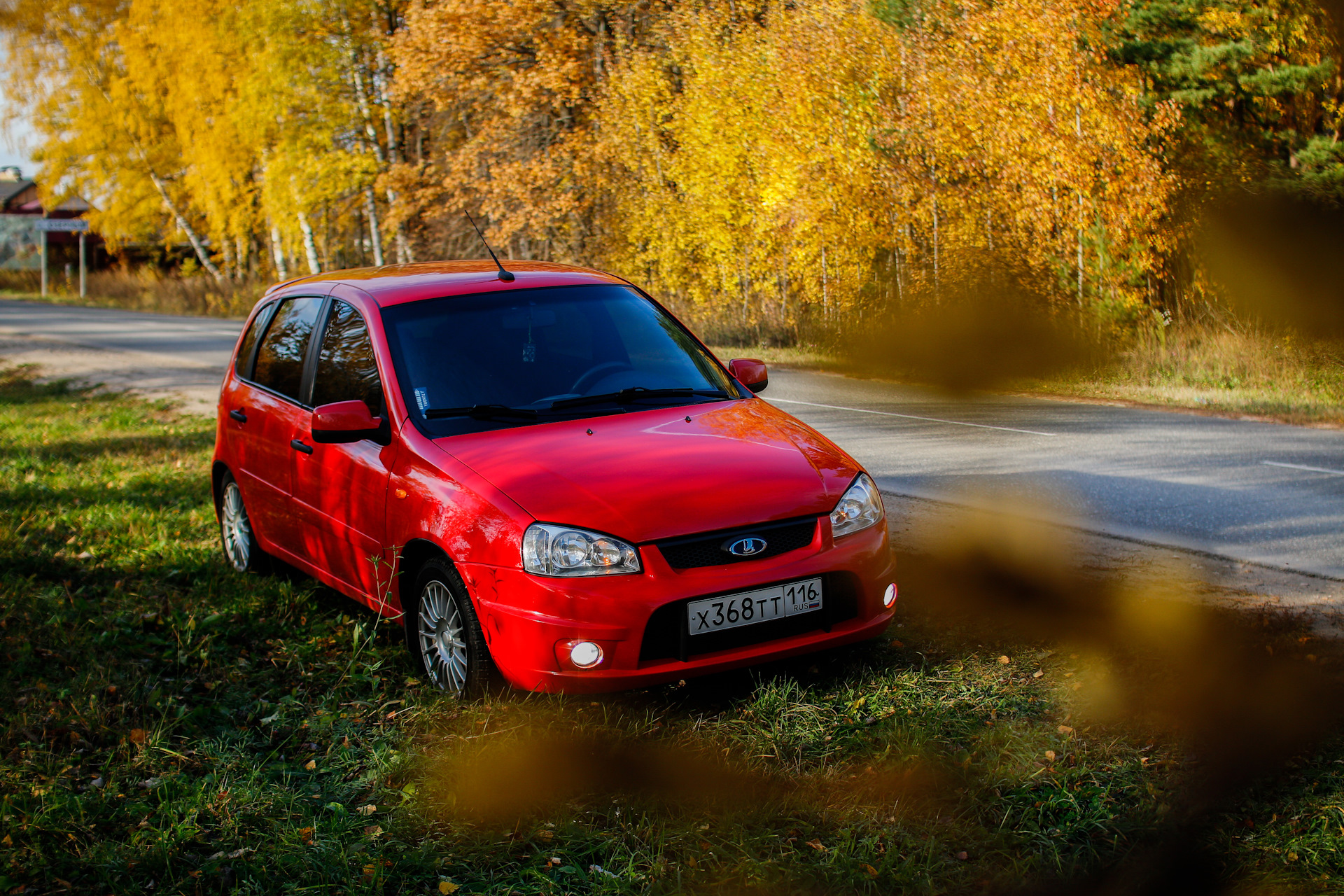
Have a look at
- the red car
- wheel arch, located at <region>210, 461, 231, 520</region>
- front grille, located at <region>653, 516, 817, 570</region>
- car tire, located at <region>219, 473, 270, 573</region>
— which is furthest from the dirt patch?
front grille, located at <region>653, 516, 817, 570</region>

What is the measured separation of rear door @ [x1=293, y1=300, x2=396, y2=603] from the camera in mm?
4816

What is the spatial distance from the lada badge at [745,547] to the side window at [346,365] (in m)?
1.69

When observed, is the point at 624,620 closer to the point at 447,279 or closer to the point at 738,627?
the point at 738,627

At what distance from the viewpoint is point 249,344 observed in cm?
647

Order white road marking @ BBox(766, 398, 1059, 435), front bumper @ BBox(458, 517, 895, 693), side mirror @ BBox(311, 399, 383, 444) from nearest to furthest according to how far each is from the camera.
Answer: front bumper @ BBox(458, 517, 895, 693) < side mirror @ BBox(311, 399, 383, 444) < white road marking @ BBox(766, 398, 1059, 435)

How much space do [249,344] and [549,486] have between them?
305 cm

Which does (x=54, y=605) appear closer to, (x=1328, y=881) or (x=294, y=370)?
(x=294, y=370)

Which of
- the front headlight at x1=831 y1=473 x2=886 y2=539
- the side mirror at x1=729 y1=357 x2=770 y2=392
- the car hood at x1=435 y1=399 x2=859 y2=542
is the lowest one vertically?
the front headlight at x1=831 y1=473 x2=886 y2=539

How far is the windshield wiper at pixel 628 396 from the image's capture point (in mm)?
4953

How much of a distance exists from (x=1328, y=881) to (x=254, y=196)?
4332cm

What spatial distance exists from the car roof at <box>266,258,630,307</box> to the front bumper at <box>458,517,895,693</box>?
1605mm

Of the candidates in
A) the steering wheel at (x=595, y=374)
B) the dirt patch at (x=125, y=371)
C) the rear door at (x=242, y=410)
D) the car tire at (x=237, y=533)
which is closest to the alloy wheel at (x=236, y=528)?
the car tire at (x=237, y=533)

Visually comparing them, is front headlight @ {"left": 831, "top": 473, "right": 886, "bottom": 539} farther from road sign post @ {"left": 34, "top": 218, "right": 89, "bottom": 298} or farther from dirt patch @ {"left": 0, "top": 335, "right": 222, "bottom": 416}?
road sign post @ {"left": 34, "top": 218, "right": 89, "bottom": 298}

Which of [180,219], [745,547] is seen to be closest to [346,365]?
[745,547]
